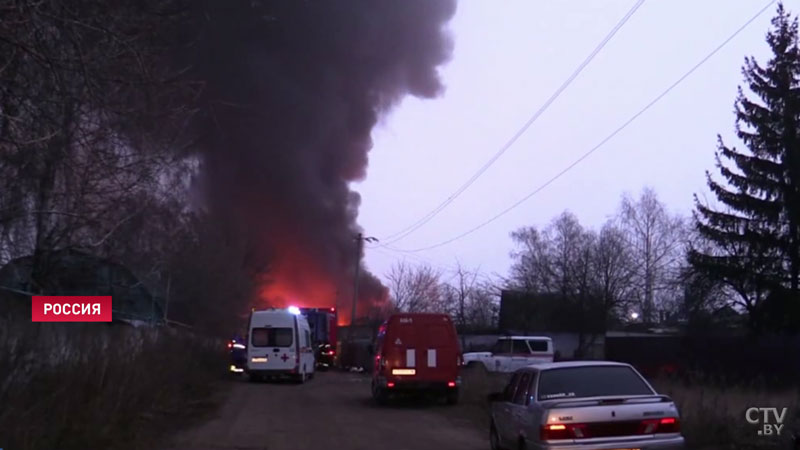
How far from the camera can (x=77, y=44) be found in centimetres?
742

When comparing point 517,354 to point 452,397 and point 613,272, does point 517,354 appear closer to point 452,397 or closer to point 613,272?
point 452,397

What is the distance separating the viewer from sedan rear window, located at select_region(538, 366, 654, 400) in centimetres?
1123

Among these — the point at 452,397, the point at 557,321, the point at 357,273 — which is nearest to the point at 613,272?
the point at 557,321

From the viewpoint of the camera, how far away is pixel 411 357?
23.8 meters

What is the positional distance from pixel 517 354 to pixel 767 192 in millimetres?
11460

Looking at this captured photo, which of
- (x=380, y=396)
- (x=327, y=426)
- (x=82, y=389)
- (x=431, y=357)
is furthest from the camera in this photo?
(x=380, y=396)

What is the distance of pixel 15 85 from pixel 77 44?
0.97 meters

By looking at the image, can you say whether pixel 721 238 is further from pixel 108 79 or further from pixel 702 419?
pixel 108 79

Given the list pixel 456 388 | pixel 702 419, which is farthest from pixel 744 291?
pixel 702 419

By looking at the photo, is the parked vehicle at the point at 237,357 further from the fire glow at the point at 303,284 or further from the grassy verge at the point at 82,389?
the grassy verge at the point at 82,389

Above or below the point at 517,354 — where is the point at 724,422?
below

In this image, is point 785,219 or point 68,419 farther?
point 785,219
